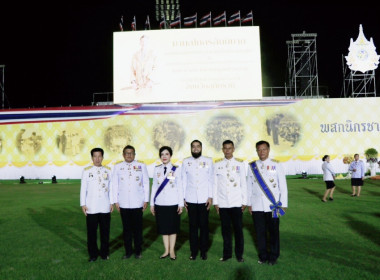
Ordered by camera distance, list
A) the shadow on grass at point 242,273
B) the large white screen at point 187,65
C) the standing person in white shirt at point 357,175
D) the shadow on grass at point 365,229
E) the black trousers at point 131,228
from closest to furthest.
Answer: the shadow on grass at point 242,273
the black trousers at point 131,228
the shadow on grass at point 365,229
the standing person in white shirt at point 357,175
the large white screen at point 187,65

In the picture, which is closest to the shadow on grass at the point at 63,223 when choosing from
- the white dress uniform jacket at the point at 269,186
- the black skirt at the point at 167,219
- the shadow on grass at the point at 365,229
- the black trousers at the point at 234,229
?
the black skirt at the point at 167,219

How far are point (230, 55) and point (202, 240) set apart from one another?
1875cm

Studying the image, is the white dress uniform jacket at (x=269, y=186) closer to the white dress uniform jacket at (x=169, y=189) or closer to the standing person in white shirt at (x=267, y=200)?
the standing person in white shirt at (x=267, y=200)

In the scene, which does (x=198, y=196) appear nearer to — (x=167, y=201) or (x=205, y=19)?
(x=167, y=201)

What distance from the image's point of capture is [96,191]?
16.7 feet

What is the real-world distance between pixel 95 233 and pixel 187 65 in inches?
724

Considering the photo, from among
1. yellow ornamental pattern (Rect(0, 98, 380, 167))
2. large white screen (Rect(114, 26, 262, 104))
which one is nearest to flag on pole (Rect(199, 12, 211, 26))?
large white screen (Rect(114, 26, 262, 104))

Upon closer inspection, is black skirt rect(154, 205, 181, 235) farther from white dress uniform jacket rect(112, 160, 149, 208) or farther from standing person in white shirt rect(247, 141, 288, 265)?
standing person in white shirt rect(247, 141, 288, 265)

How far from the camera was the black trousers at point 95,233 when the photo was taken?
4.98 metres

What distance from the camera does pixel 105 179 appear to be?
523cm

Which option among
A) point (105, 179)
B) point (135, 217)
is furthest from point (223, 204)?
point (105, 179)

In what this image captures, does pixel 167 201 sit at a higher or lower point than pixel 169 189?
lower

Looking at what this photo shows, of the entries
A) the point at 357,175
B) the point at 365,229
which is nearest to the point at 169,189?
the point at 365,229

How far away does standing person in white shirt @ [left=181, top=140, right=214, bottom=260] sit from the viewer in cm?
502
